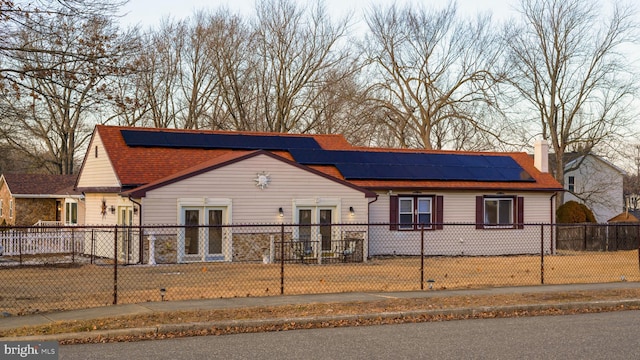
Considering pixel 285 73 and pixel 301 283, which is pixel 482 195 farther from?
pixel 285 73

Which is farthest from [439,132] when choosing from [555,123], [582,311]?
[582,311]

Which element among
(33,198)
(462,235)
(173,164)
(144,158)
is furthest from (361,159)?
(33,198)

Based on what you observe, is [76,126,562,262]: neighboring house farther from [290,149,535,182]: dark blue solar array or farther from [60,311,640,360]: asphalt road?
[60,311,640,360]: asphalt road

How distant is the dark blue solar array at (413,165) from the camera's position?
30.0 meters

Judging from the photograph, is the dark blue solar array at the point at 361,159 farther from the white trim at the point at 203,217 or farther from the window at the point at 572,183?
the window at the point at 572,183

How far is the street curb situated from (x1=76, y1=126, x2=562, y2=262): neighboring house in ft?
27.7

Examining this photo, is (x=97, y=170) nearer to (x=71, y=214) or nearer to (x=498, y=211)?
(x=71, y=214)

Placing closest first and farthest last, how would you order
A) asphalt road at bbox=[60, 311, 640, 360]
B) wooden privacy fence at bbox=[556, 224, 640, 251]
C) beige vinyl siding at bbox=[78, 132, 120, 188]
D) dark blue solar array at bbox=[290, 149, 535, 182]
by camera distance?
asphalt road at bbox=[60, 311, 640, 360] < beige vinyl siding at bbox=[78, 132, 120, 188] < dark blue solar array at bbox=[290, 149, 535, 182] < wooden privacy fence at bbox=[556, 224, 640, 251]

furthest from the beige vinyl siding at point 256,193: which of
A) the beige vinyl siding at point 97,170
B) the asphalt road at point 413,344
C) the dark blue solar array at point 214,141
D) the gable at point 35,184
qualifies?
the gable at point 35,184

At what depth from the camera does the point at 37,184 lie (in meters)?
44.9

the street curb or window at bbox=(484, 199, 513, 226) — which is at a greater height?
window at bbox=(484, 199, 513, 226)

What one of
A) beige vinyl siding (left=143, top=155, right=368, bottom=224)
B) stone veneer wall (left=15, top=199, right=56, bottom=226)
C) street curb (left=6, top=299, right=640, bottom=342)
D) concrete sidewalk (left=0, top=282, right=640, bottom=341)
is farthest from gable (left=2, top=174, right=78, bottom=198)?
street curb (left=6, top=299, right=640, bottom=342)

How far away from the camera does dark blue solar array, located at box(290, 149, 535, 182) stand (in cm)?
3002

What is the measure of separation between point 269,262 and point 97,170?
28.5 feet
